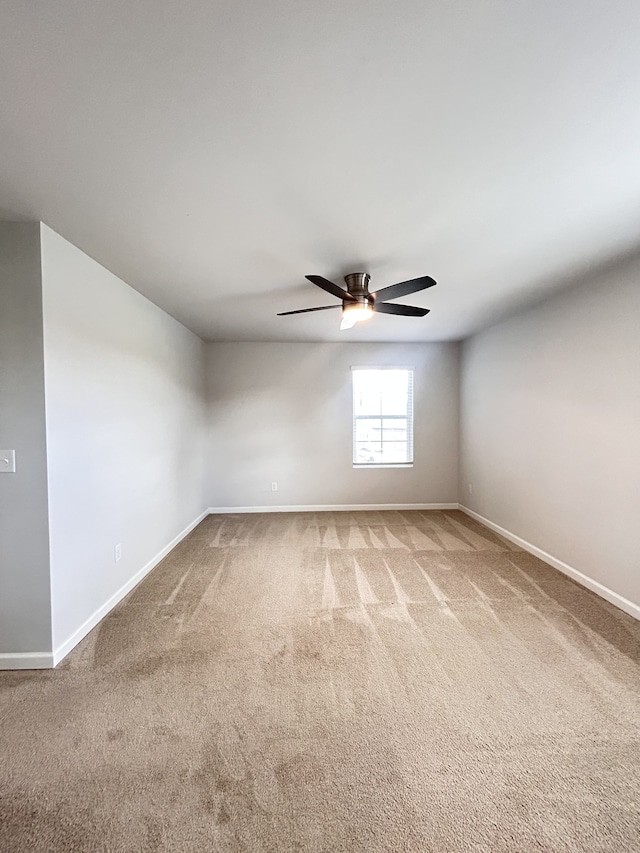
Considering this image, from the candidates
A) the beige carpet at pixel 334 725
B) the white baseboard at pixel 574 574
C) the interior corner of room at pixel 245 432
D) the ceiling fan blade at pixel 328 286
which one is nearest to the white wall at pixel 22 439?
the interior corner of room at pixel 245 432

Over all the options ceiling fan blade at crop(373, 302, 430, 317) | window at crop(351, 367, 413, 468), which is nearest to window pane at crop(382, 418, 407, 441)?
window at crop(351, 367, 413, 468)

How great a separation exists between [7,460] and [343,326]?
2310mm

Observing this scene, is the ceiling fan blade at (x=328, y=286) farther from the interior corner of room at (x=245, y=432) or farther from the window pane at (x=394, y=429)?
the window pane at (x=394, y=429)

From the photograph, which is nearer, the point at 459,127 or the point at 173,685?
the point at 459,127

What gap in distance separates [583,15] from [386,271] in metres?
1.68

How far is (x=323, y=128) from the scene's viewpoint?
4.27 feet

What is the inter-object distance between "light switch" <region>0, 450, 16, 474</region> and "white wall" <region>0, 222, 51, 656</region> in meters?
0.02

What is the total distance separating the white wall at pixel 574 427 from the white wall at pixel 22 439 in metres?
3.61

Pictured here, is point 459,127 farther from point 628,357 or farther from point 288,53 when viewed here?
point 628,357

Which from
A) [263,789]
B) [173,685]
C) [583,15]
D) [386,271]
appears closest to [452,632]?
[263,789]

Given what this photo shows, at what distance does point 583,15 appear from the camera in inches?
37.7

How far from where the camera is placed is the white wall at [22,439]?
1926 mm

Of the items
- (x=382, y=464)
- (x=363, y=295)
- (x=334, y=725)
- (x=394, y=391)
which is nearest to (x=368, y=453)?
(x=382, y=464)

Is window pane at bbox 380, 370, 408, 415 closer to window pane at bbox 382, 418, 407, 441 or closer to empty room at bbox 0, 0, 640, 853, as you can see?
window pane at bbox 382, 418, 407, 441
